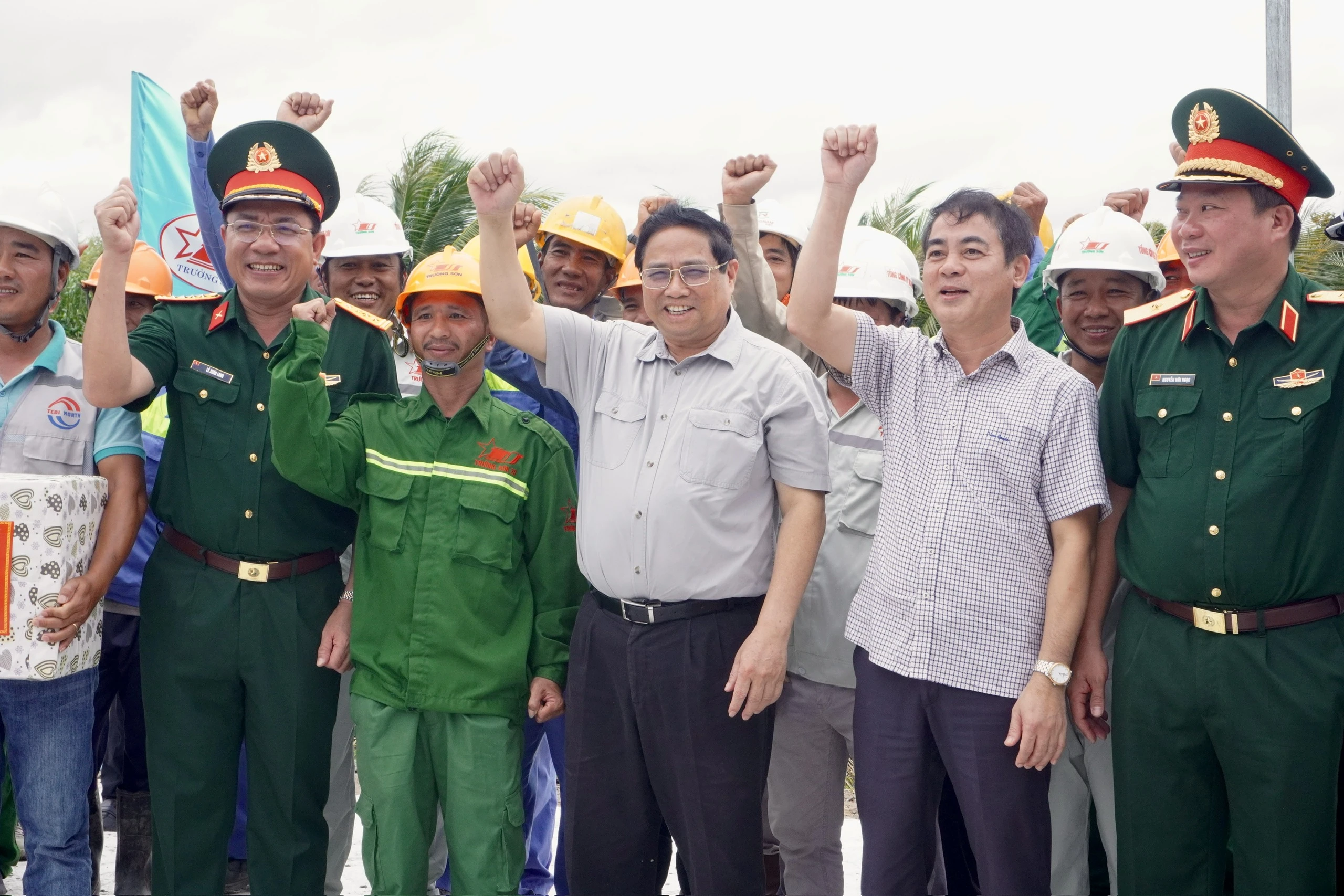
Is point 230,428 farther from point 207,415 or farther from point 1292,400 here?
point 1292,400

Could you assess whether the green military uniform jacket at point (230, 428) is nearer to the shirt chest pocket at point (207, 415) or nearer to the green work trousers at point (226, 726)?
the shirt chest pocket at point (207, 415)

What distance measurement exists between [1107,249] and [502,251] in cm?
235

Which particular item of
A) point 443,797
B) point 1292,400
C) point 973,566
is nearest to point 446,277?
Answer: point 443,797

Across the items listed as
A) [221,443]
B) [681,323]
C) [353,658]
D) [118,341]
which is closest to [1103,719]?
[681,323]

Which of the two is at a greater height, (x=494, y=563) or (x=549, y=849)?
(x=494, y=563)

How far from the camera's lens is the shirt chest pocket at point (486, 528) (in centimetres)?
393

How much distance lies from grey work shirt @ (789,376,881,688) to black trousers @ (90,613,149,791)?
2756mm

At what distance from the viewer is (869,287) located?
482 cm

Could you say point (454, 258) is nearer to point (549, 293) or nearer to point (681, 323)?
point (681, 323)

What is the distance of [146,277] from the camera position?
19.1ft

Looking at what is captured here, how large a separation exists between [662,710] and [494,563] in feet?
2.52

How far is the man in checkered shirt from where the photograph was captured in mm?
3336

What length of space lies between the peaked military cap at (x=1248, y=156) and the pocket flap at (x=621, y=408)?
69.8 inches

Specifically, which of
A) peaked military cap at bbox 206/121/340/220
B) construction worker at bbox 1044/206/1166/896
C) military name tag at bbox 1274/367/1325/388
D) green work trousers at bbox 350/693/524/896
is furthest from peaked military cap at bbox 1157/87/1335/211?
peaked military cap at bbox 206/121/340/220
